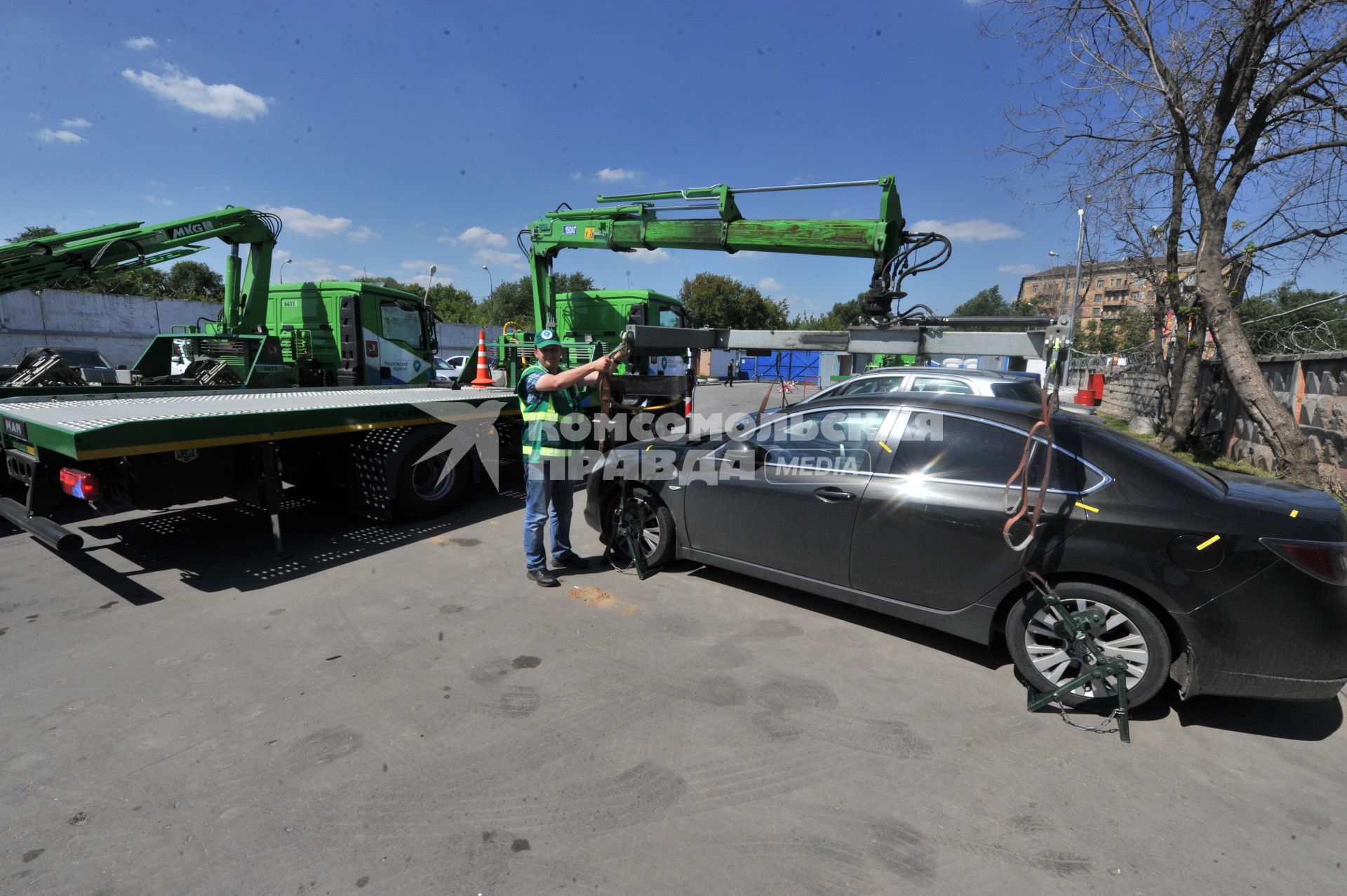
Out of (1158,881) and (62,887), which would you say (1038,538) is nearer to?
(1158,881)

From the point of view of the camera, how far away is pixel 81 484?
169 inches

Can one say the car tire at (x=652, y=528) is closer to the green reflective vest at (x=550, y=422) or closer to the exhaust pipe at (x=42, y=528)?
the green reflective vest at (x=550, y=422)

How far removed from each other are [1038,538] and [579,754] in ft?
8.31

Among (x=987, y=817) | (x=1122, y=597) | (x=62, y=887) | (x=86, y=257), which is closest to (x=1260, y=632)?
(x=1122, y=597)

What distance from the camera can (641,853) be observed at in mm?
2295

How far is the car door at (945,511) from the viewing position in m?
3.38

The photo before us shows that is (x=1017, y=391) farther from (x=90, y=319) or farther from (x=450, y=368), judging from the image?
(x=90, y=319)

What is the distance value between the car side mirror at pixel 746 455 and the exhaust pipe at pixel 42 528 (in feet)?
14.3

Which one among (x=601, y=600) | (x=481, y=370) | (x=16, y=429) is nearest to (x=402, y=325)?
(x=481, y=370)

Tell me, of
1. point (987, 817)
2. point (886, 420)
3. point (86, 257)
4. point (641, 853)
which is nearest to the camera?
point (641, 853)

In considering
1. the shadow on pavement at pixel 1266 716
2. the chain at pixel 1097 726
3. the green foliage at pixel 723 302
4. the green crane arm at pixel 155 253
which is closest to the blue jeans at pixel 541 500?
the chain at pixel 1097 726

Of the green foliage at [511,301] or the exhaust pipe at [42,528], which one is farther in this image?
the green foliage at [511,301]

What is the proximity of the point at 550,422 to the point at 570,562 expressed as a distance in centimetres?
131

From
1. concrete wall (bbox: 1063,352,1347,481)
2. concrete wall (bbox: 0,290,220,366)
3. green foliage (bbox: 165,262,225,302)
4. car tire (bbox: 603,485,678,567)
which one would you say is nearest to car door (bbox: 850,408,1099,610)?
car tire (bbox: 603,485,678,567)
